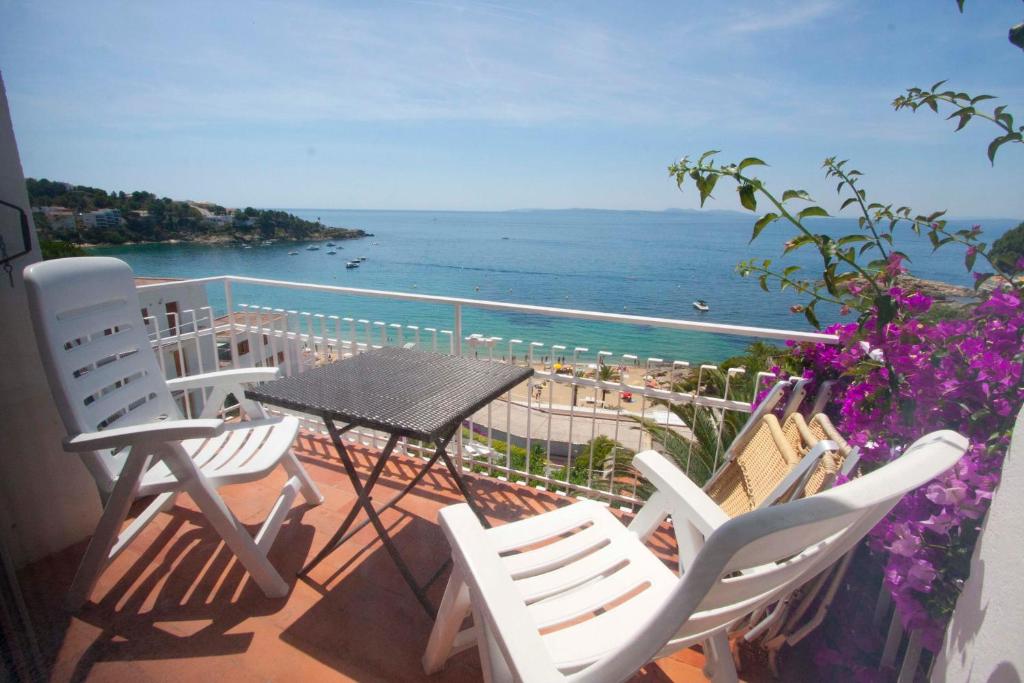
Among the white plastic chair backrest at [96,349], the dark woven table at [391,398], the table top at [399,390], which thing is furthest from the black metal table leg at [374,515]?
the white plastic chair backrest at [96,349]

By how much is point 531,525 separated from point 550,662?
1.92 feet

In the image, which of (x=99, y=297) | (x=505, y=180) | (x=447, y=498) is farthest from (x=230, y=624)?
(x=505, y=180)

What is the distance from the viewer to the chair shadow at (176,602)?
1.73 m

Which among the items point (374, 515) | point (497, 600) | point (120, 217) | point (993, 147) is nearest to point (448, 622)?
point (497, 600)

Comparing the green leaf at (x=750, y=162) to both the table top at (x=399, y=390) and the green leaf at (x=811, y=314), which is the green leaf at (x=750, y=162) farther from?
the table top at (x=399, y=390)

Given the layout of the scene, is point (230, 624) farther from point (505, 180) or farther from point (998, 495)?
point (505, 180)

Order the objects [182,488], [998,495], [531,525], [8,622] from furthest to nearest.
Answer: [182,488] < [531,525] < [8,622] < [998,495]

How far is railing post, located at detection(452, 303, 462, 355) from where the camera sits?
2924 mm

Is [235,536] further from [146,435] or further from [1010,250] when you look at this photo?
[1010,250]

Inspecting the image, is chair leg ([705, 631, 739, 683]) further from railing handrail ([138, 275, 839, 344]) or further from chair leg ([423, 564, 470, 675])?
railing handrail ([138, 275, 839, 344])

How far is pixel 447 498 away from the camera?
276 centimetres

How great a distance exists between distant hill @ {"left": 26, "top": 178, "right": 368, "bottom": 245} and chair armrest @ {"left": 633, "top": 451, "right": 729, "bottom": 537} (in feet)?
7.52


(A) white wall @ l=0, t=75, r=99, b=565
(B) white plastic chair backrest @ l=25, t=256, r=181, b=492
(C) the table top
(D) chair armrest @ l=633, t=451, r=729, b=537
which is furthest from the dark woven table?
(A) white wall @ l=0, t=75, r=99, b=565

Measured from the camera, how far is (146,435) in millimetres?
1676
